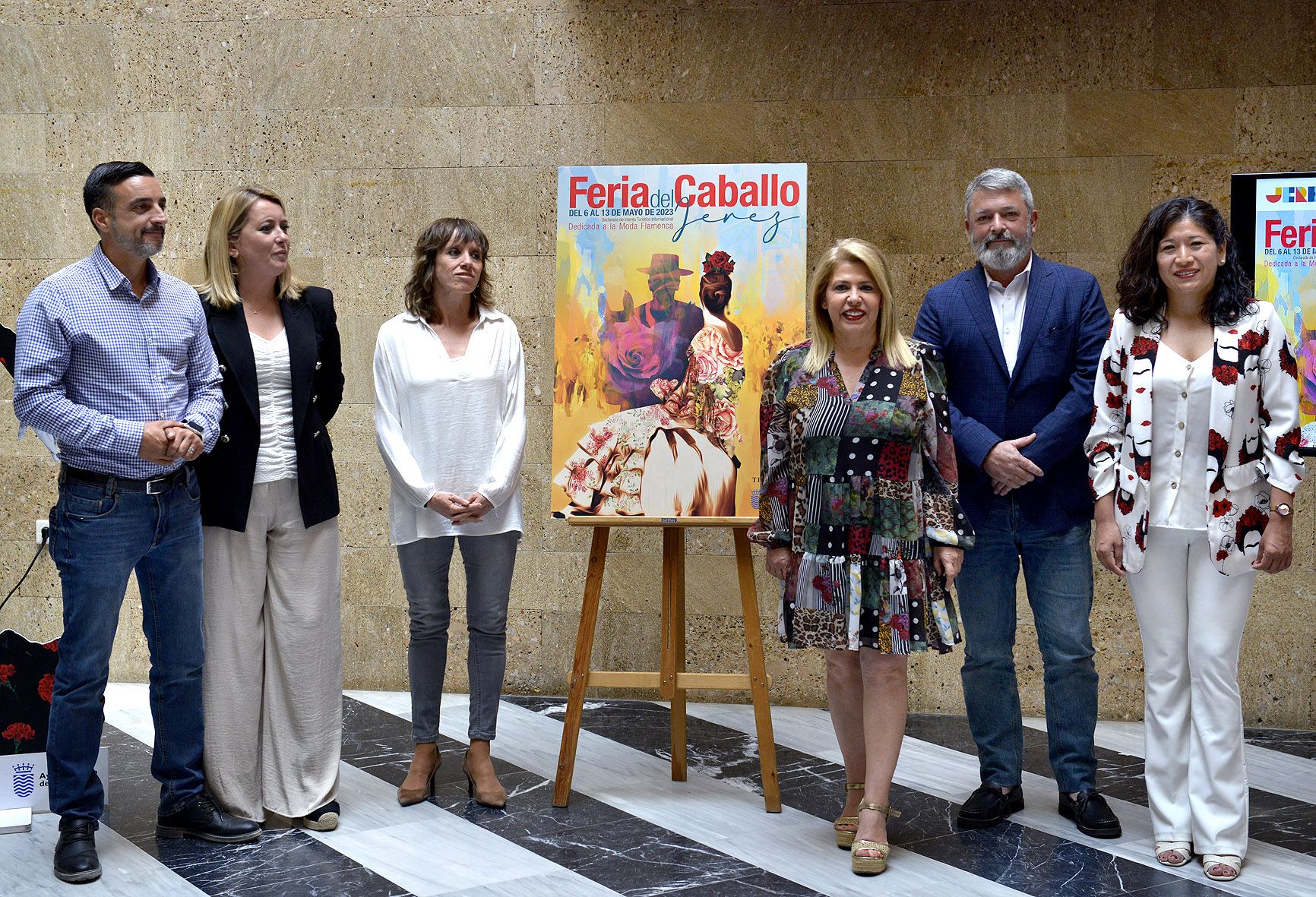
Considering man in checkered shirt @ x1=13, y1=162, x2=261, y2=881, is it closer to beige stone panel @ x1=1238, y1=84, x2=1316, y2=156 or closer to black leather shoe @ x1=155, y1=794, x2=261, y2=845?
black leather shoe @ x1=155, y1=794, x2=261, y2=845

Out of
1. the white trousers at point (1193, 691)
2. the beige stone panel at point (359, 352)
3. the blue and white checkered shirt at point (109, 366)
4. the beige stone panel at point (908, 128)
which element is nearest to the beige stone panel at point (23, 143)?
the beige stone panel at point (359, 352)

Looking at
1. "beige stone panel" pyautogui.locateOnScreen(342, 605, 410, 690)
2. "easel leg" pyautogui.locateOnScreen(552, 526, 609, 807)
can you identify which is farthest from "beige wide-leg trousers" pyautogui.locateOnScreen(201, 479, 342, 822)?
"beige stone panel" pyautogui.locateOnScreen(342, 605, 410, 690)

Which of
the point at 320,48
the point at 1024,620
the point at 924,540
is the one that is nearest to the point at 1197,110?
the point at 1024,620

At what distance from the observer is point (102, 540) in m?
3.03

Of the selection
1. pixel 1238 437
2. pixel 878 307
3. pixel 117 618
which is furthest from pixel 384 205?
pixel 1238 437

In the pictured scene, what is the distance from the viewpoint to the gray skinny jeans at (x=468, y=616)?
3.63 metres

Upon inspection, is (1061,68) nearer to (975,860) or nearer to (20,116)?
(975,860)

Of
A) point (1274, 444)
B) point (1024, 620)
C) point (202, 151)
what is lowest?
point (1024, 620)

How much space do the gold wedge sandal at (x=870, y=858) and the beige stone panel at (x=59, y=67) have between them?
13.7ft

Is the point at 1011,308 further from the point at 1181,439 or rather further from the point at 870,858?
the point at 870,858

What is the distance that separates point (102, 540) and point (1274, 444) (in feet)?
9.42

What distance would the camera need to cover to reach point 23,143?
5156 millimetres

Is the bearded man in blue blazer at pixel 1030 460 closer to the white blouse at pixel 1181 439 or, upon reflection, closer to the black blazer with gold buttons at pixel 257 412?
the white blouse at pixel 1181 439

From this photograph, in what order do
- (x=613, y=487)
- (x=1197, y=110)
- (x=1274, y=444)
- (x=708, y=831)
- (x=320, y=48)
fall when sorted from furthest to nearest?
(x=320, y=48)
(x=1197, y=110)
(x=613, y=487)
(x=708, y=831)
(x=1274, y=444)
